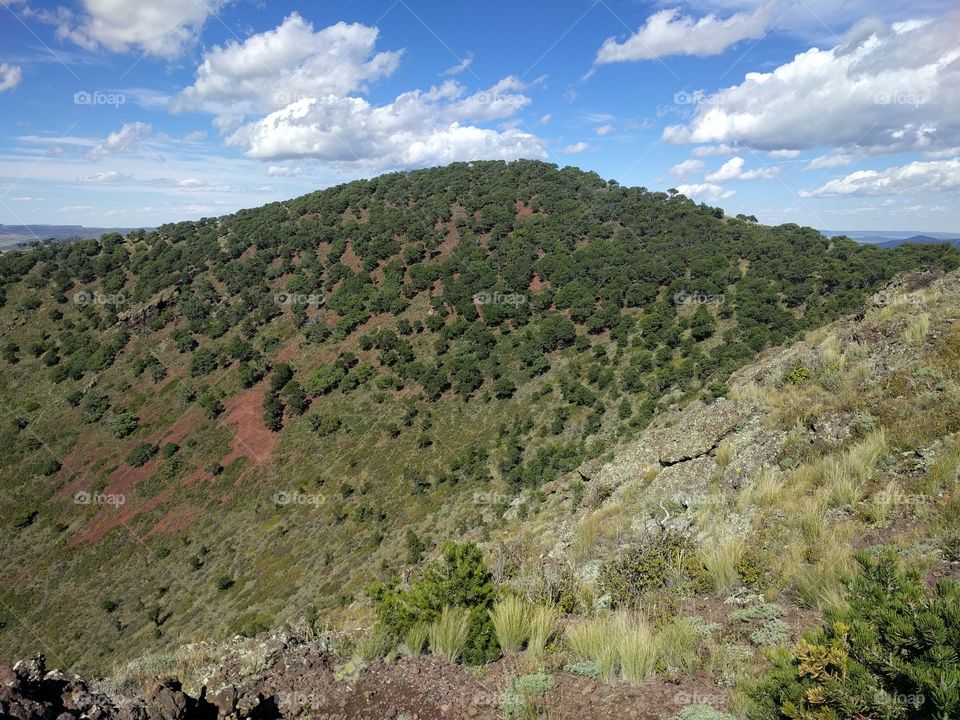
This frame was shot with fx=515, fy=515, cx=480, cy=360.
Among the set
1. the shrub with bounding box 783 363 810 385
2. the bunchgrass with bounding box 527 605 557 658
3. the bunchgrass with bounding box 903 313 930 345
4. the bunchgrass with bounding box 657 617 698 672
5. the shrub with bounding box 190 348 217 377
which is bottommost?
the shrub with bounding box 190 348 217 377

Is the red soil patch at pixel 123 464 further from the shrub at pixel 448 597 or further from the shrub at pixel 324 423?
the shrub at pixel 448 597

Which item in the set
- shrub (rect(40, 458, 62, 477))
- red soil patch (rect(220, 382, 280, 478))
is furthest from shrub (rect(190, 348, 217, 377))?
shrub (rect(40, 458, 62, 477))

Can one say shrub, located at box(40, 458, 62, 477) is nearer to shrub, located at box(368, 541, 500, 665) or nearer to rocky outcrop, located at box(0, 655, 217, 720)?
rocky outcrop, located at box(0, 655, 217, 720)

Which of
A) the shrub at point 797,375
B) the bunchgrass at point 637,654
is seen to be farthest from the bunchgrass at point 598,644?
the shrub at point 797,375

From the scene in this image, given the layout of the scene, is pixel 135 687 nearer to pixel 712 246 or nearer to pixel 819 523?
pixel 819 523

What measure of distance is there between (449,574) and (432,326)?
45.1m

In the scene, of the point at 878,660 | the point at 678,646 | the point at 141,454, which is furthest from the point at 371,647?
the point at 141,454

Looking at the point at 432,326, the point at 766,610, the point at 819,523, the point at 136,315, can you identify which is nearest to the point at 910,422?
the point at 819,523

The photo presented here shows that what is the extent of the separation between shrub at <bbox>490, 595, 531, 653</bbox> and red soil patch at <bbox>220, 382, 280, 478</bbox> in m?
40.8

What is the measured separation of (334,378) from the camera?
48375 millimetres

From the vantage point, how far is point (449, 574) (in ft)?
23.9

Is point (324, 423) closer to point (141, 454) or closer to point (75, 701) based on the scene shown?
point (141, 454)

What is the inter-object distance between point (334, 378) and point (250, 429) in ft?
28.0

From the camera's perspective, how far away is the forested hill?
3306 centimetres
